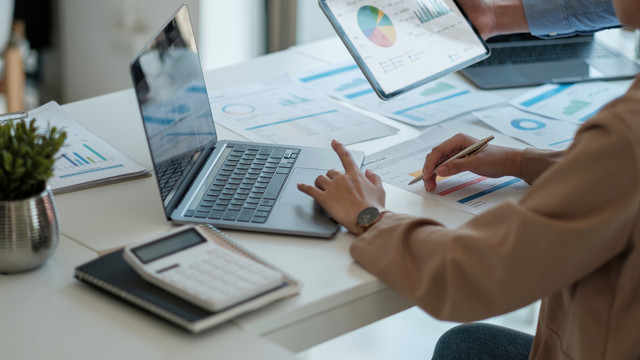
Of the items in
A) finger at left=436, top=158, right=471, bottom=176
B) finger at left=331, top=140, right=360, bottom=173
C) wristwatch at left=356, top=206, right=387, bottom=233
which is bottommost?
finger at left=436, top=158, right=471, bottom=176

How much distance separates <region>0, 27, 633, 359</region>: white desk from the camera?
0.85 metres

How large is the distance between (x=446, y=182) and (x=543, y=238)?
0.44m

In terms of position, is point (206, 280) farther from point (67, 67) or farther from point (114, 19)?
point (67, 67)

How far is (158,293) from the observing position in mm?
901

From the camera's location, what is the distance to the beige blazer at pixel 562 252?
0.81 metres

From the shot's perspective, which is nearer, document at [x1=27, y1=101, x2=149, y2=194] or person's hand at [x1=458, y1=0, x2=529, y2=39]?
document at [x1=27, y1=101, x2=149, y2=194]

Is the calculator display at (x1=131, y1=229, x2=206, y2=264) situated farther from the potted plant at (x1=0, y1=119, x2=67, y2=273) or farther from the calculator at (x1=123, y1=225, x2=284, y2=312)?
the potted plant at (x1=0, y1=119, x2=67, y2=273)

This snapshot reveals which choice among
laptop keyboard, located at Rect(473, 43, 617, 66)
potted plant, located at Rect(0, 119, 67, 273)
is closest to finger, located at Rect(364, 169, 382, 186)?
potted plant, located at Rect(0, 119, 67, 273)

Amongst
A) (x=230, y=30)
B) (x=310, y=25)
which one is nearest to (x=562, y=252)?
(x=310, y=25)

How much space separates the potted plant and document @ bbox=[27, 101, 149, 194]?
19 centimetres

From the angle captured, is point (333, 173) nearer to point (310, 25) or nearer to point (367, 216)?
point (367, 216)

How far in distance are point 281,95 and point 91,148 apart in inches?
17.2

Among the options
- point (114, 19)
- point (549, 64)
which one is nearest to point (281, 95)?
point (549, 64)

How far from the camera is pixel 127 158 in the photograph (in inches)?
51.5
